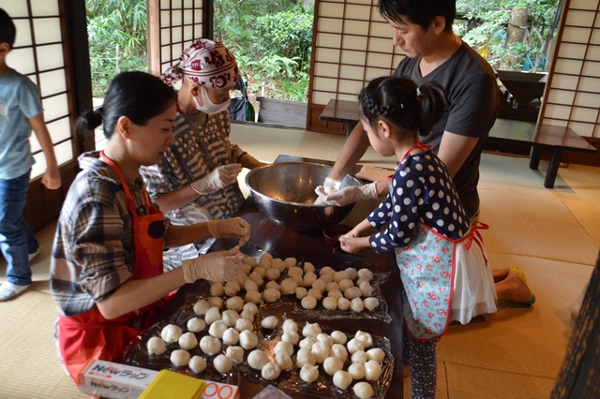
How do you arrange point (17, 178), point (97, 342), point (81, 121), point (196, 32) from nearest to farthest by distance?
point (97, 342) < point (81, 121) < point (17, 178) < point (196, 32)

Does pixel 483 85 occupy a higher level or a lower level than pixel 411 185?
higher

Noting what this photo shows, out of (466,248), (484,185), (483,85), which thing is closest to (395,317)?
(466,248)

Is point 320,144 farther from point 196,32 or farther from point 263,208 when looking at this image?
point 263,208

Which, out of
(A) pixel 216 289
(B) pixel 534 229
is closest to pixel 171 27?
(B) pixel 534 229

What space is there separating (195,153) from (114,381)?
1028 mm

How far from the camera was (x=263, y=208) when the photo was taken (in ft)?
5.44

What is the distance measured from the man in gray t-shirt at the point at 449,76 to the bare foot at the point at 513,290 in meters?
1.13

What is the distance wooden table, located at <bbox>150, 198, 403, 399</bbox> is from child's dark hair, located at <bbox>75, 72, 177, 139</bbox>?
0.49 meters

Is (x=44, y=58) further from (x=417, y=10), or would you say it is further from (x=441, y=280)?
(x=441, y=280)

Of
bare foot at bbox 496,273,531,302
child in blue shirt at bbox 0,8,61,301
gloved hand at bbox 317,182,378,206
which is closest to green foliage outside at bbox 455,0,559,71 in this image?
bare foot at bbox 496,273,531,302

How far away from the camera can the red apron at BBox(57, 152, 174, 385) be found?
1203mm

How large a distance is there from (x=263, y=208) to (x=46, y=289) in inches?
62.0

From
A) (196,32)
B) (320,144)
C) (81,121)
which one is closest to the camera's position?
(81,121)

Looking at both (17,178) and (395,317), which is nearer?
(395,317)
